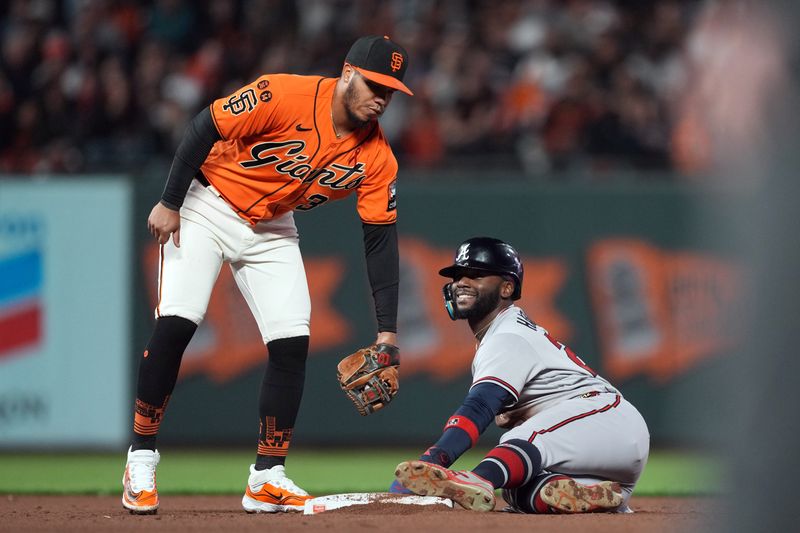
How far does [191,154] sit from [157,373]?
103 cm

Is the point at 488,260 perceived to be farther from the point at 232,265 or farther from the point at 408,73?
the point at 408,73

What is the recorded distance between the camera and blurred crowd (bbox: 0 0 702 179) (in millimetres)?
10719

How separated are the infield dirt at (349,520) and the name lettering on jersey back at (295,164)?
5.10 ft

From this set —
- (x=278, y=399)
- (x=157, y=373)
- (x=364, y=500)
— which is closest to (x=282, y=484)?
(x=278, y=399)

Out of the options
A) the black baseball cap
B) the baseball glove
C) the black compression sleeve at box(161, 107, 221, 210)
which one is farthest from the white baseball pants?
the black baseball cap

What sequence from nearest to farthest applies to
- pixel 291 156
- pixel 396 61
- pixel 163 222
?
pixel 396 61, pixel 163 222, pixel 291 156

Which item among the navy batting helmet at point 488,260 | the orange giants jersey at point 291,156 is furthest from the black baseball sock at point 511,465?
the orange giants jersey at point 291,156

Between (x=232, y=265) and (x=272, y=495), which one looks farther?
(x=232, y=265)

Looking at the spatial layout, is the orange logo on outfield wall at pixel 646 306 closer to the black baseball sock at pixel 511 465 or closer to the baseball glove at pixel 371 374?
the baseball glove at pixel 371 374

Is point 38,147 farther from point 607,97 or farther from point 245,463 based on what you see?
point 607,97

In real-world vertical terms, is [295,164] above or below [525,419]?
above

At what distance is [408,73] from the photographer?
11.7 meters

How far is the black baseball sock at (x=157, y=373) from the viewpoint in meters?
5.58

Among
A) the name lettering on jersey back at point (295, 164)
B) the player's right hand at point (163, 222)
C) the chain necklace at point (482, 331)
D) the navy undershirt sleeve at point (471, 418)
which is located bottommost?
the navy undershirt sleeve at point (471, 418)
